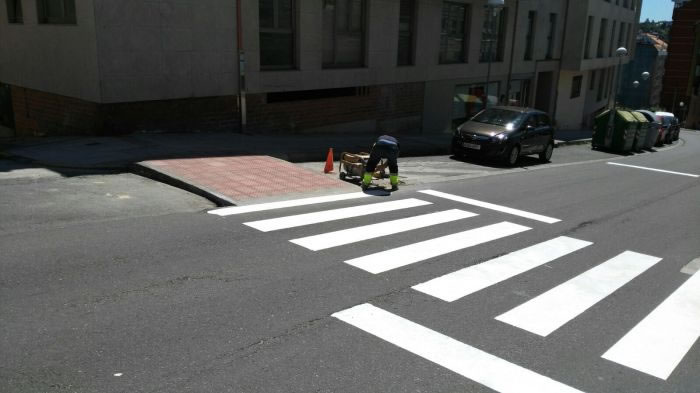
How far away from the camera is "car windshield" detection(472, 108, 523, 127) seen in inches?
731

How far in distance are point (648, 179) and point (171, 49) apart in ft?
46.4

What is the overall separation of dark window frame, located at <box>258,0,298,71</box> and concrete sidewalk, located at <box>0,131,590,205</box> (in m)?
2.66

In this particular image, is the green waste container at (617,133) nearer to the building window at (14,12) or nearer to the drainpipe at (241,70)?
the drainpipe at (241,70)

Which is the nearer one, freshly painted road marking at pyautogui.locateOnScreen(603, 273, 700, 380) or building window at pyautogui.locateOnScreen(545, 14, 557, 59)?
freshly painted road marking at pyautogui.locateOnScreen(603, 273, 700, 380)

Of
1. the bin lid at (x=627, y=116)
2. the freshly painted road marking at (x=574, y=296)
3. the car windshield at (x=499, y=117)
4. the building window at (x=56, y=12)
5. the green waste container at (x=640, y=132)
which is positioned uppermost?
the building window at (x=56, y=12)

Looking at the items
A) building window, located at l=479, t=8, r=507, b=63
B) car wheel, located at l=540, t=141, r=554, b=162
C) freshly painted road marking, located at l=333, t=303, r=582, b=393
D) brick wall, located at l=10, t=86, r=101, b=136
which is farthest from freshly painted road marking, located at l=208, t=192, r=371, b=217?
building window, located at l=479, t=8, r=507, b=63

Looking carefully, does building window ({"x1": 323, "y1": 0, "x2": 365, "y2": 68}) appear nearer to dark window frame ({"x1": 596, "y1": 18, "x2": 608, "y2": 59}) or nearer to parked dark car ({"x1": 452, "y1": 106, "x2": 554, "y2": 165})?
parked dark car ({"x1": 452, "y1": 106, "x2": 554, "y2": 165})

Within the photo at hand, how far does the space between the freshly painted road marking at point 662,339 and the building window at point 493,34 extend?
20.7m

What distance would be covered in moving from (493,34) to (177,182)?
20937mm

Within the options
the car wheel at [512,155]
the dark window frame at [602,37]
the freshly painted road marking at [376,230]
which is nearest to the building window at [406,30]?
the car wheel at [512,155]

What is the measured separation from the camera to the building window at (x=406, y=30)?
22078 mm

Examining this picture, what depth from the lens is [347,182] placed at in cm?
1230

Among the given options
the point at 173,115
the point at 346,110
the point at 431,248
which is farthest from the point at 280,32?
the point at 431,248

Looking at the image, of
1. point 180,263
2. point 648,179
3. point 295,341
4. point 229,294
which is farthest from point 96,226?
point 648,179
